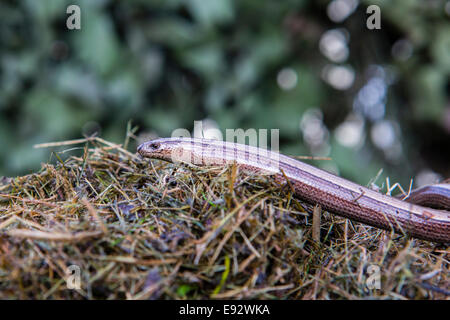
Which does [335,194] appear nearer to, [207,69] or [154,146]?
[154,146]

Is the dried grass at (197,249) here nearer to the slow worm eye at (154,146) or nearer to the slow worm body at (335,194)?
the slow worm body at (335,194)

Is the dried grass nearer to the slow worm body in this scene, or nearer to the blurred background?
the slow worm body

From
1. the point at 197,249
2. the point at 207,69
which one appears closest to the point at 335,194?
the point at 197,249

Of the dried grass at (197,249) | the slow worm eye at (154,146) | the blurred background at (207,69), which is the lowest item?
the dried grass at (197,249)

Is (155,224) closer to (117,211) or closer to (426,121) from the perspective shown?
(117,211)

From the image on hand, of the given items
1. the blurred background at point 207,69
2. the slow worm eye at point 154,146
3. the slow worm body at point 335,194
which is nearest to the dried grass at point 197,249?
the slow worm body at point 335,194
